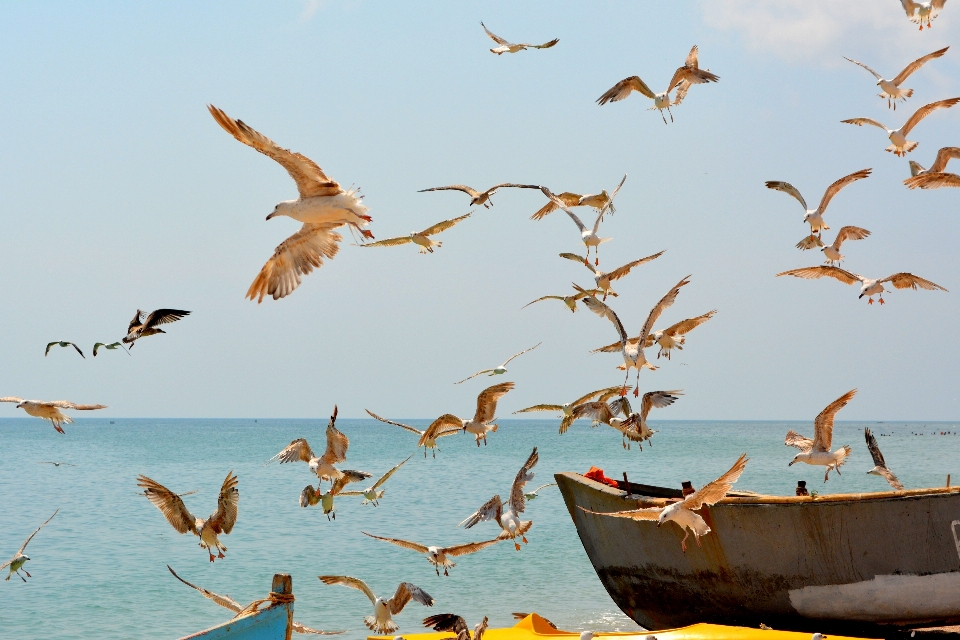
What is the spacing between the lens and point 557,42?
37.9ft

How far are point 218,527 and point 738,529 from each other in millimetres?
5137

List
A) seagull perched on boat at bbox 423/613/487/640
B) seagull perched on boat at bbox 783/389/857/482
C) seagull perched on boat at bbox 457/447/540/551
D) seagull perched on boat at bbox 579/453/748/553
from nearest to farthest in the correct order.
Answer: seagull perched on boat at bbox 423/613/487/640, seagull perched on boat at bbox 579/453/748/553, seagull perched on boat at bbox 457/447/540/551, seagull perched on boat at bbox 783/389/857/482

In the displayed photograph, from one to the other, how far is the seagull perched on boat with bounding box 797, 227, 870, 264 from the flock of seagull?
2 cm

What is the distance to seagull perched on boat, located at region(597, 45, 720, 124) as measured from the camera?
514 inches

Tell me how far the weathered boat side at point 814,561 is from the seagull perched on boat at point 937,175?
5215mm

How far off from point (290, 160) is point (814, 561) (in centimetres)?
599

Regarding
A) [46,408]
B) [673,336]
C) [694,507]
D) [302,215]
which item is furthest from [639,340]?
[46,408]

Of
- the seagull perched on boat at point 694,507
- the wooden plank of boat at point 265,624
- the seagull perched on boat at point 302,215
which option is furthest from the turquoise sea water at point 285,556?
the seagull perched on boat at point 302,215

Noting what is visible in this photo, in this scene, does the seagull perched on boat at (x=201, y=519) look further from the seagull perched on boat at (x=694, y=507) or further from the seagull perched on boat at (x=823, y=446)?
the seagull perched on boat at (x=823, y=446)

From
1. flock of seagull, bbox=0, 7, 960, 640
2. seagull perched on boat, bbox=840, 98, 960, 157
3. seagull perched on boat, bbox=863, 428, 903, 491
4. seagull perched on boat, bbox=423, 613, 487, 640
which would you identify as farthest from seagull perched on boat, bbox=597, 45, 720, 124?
seagull perched on boat, bbox=423, 613, 487, 640

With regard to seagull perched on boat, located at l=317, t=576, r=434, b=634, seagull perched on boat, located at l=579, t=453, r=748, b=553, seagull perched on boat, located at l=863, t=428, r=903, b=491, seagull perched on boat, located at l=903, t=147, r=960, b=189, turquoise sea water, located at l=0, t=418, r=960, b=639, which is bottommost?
turquoise sea water, located at l=0, t=418, r=960, b=639

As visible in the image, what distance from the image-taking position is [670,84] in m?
13.3

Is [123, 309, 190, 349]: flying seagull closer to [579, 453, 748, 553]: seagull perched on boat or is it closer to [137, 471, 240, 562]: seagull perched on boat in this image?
[137, 471, 240, 562]: seagull perched on boat

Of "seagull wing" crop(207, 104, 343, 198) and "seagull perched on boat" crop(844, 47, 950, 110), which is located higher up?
"seagull perched on boat" crop(844, 47, 950, 110)
